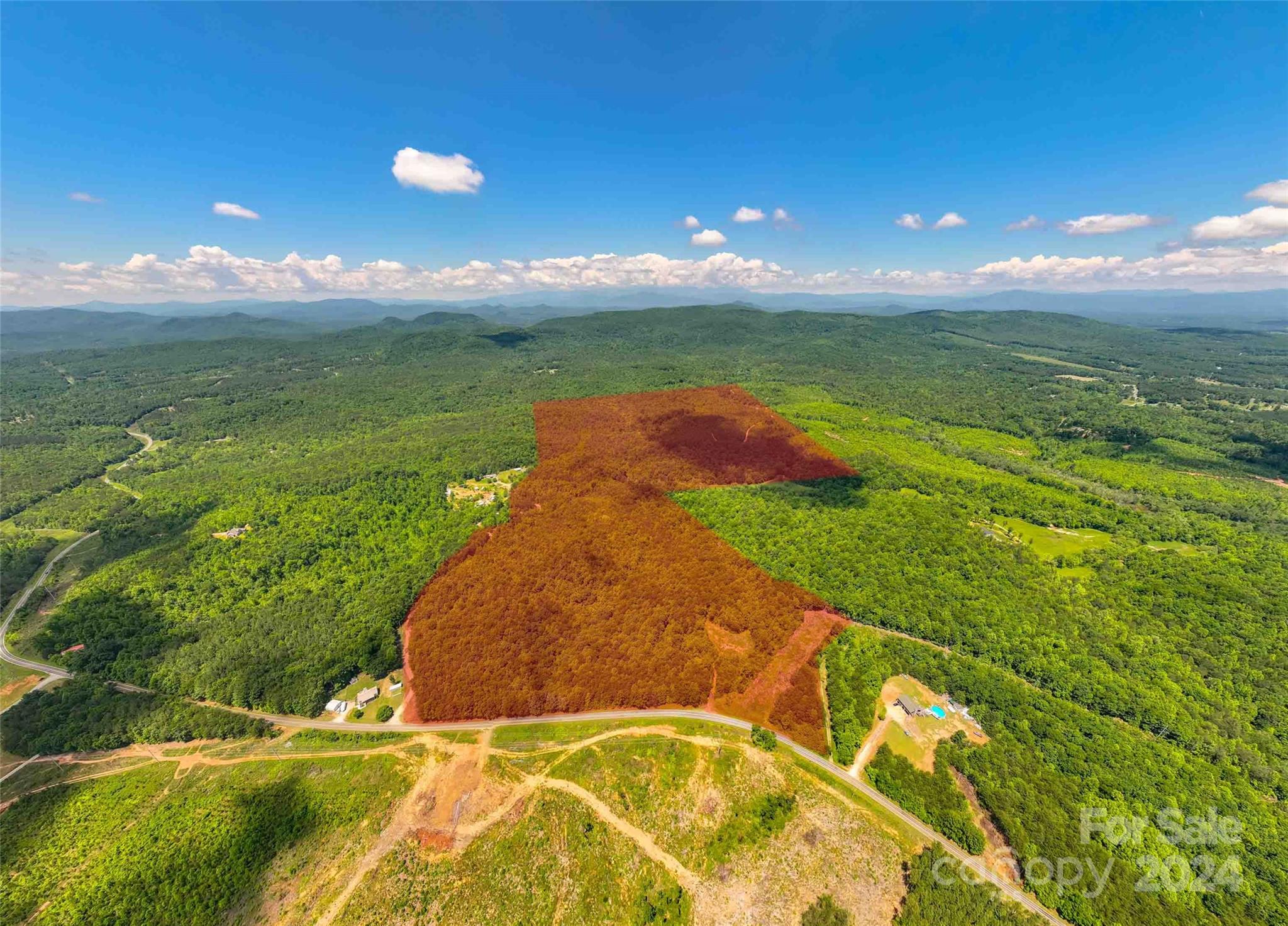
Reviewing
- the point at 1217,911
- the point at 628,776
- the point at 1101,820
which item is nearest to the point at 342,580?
the point at 628,776

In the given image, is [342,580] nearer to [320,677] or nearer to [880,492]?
[320,677]

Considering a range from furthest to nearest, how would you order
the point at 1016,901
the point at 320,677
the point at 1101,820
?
the point at 320,677, the point at 1101,820, the point at 1016,901

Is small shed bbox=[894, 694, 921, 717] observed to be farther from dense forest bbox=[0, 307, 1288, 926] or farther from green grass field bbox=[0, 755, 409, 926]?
green grass field bbox=[0, 755, 409, 926]

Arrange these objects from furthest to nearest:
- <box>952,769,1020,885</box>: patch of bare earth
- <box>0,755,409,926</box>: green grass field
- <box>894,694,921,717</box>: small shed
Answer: <box>894,694,921,717</box>: small shed
<box>952,769,1020,885</box>: patch of bare earth
<box>0,755,409,926</box>: green grass field

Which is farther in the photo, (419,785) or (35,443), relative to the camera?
(35,443)

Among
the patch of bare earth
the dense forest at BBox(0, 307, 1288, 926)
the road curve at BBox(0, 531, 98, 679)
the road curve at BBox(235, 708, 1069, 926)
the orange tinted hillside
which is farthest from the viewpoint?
the road curve at BBox(0, 531, 98, 679)

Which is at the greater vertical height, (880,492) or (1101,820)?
(880,492)

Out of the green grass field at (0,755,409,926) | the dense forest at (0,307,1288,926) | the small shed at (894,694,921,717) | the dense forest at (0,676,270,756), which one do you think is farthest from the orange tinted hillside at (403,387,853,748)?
the dense forest at (0,676,270,756)
